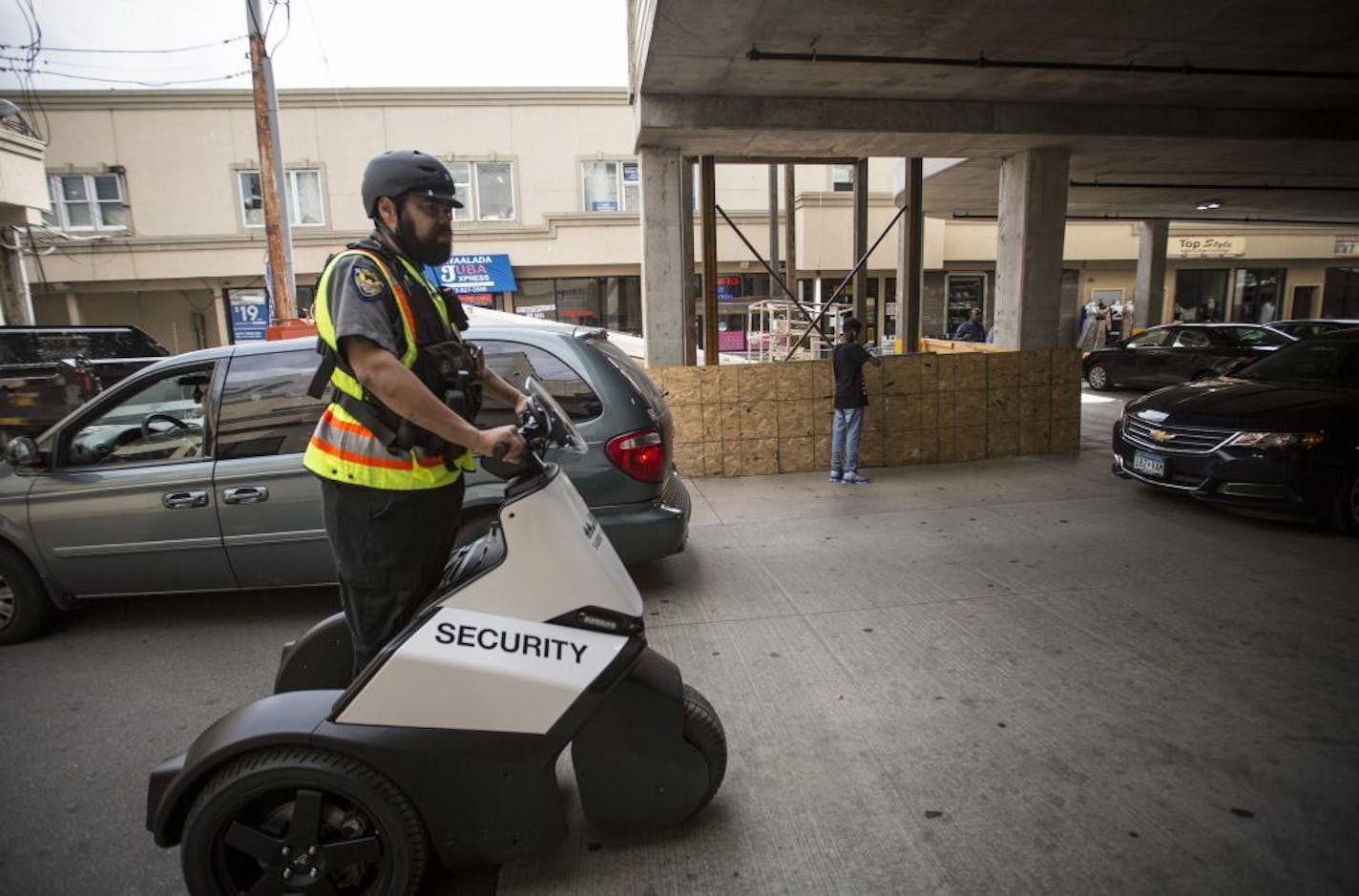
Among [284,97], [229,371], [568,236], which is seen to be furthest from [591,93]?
[229,371]

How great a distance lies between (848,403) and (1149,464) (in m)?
2.72

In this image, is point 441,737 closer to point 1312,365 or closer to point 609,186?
point 1312,365

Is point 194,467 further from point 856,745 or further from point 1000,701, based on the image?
point 1000,701

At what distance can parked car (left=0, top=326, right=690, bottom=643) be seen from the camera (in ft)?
13.9

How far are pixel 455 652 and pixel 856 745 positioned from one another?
5.95ft

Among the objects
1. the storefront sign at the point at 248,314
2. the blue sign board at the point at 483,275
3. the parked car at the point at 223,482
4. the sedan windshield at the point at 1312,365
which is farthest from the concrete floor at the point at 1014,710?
the storefront sign at the point at 248,314

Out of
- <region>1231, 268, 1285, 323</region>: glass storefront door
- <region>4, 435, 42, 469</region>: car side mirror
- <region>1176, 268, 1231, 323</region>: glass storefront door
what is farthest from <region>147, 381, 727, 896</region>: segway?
<region>1231, 268, 1285, 323</region>: glass storefront door

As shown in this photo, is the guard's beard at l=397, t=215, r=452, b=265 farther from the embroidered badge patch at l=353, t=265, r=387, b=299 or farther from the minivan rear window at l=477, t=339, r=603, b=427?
the minivan rear window at l=477, t=339, r=603, b=427

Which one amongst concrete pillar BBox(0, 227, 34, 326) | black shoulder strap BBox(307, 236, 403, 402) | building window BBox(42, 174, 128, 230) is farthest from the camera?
building window BBox(42, 174, 128, 230)

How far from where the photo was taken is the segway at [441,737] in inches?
80.6

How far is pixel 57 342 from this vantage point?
10.5 meters

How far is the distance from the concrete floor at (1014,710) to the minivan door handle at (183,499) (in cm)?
260

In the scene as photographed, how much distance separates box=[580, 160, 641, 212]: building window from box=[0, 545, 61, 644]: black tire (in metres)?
18.7

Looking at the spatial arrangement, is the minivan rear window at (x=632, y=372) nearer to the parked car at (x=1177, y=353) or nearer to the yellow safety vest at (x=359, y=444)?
the yellow safety vest at (x=359, y=444)
